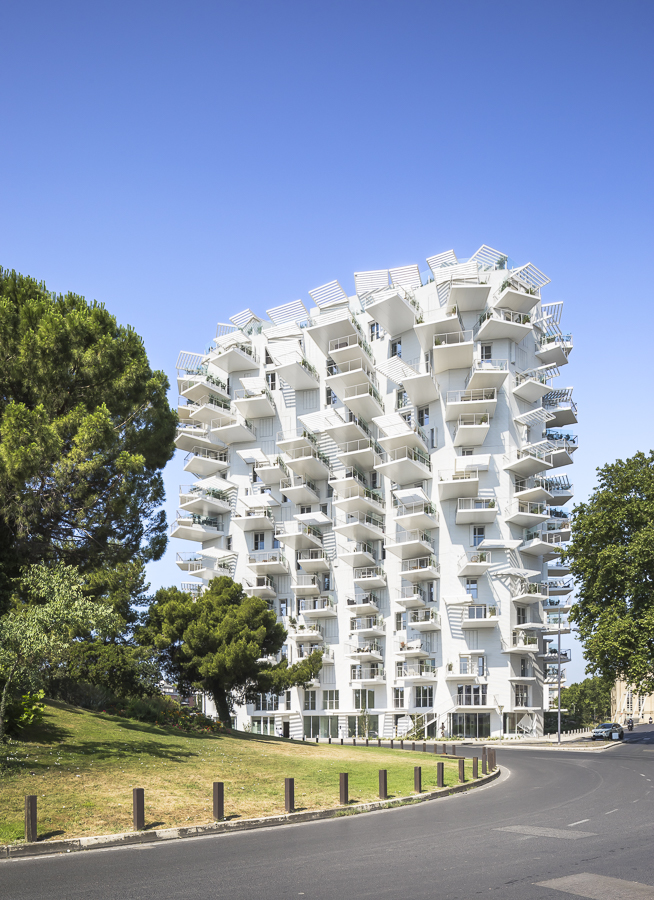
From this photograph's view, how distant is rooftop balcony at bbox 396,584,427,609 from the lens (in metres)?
63.1

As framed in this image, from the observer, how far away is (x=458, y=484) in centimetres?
6269

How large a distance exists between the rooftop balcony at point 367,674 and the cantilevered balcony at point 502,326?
2872cm

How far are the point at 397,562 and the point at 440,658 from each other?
8797 mm

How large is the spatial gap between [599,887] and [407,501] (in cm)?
5587

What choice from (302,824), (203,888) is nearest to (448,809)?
(302,824)

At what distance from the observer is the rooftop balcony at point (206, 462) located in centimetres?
7850

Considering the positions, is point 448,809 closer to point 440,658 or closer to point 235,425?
point 440,658

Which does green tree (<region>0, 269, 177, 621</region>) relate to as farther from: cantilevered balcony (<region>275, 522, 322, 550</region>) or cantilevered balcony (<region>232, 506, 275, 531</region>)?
cantilevered balcony (<region>232, 506, 275, 531</region>)

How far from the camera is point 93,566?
971 inches

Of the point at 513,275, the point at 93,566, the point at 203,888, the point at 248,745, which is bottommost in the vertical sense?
the point at 248,745

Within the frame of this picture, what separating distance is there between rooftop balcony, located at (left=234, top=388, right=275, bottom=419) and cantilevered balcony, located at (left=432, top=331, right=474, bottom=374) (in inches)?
697

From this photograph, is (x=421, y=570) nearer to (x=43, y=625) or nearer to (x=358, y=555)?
(x=358, y=555)

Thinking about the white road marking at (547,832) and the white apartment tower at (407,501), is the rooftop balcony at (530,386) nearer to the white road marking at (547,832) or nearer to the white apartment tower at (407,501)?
the white apartment tower at (407,501)

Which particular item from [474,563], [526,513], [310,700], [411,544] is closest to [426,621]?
[474,563]
